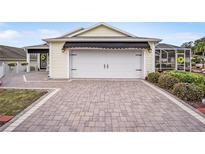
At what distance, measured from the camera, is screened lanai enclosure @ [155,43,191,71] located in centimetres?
2097

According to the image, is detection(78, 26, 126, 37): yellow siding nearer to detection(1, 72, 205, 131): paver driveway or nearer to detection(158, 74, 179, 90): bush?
detection(158, 74, 179, 90): bush

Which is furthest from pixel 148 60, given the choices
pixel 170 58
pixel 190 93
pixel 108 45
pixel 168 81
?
pixel 190 93

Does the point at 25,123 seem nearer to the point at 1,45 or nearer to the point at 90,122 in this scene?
the point at 90,122

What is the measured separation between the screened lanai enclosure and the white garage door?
238 inches

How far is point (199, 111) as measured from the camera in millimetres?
6277

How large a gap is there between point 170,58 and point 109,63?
9.06 meters

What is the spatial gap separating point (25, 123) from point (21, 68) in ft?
75.5

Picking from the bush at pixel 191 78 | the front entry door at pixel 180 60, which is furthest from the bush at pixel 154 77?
the front entry door at pixel 180 60

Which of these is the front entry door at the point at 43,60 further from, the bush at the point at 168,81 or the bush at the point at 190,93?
the bush at the point at 190,93

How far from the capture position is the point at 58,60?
15.7 meters

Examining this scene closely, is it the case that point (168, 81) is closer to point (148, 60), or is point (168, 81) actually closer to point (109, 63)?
point (148, 60)

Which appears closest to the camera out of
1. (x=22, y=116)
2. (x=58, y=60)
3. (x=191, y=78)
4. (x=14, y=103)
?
(x=22, y=116)
